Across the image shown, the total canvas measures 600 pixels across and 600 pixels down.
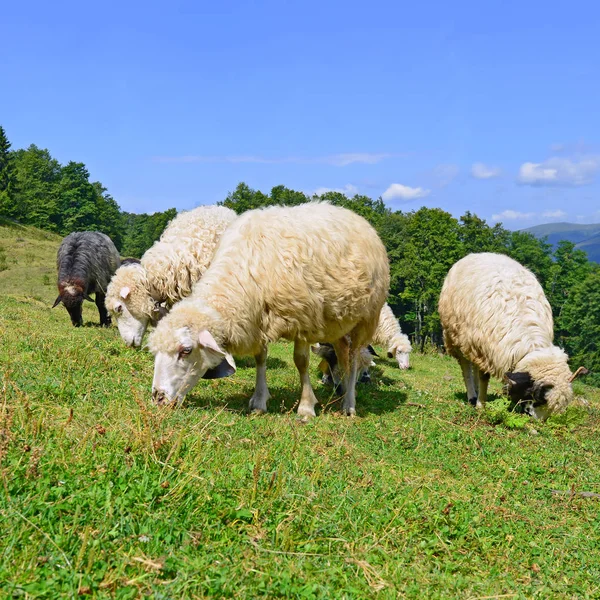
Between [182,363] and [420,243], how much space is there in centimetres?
5327

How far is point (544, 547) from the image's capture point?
14.5 ft

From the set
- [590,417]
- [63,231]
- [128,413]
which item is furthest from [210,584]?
[63,231]

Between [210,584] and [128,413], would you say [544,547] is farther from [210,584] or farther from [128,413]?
[128,413]

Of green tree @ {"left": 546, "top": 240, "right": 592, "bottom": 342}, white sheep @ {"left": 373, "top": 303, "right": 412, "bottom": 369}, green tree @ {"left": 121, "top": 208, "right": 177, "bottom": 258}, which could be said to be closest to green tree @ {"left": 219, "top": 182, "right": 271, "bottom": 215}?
green tree @ {"left": 121, "top": 208, "right": 177, "bottom": 258}

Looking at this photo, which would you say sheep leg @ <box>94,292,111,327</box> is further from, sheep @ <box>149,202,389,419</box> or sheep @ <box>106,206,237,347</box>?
sheep @ <box>149,202,389,419</box>

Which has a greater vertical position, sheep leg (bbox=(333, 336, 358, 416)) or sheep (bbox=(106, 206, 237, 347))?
sheep (bbox=(106, 206, 237, 347))

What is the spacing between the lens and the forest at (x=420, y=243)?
56906 millimetres

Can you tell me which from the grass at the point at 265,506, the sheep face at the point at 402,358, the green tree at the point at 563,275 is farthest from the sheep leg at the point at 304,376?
the green tree at the point at 563,275

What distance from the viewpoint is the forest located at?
187 ft

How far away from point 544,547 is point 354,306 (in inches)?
155

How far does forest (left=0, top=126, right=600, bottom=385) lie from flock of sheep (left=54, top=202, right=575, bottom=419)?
→ 34.0 meters

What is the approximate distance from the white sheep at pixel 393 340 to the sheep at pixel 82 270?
8.47 metres

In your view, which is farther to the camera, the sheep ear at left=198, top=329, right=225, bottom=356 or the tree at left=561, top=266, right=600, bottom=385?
the tree at left=561, top=266, right=600, bottom=385

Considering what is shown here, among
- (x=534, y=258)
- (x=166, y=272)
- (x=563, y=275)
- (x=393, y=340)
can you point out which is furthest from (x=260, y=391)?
(x=563, y=275)
